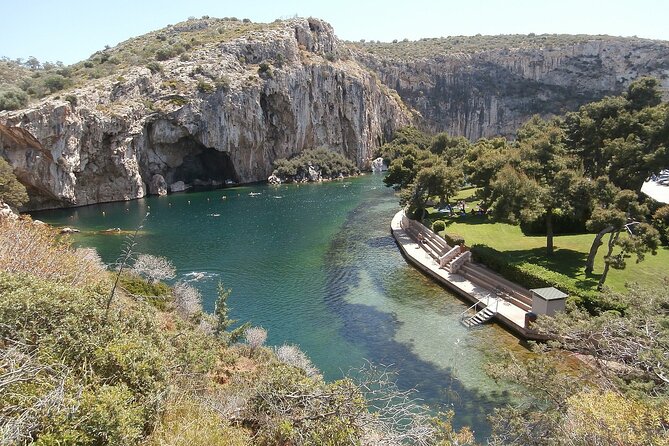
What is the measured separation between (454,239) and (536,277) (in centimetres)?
811

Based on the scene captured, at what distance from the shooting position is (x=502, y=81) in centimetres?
12112

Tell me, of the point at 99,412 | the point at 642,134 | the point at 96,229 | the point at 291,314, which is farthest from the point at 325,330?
the point at 96,229

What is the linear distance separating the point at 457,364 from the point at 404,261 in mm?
14319

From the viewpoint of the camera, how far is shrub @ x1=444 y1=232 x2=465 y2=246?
92.9ft

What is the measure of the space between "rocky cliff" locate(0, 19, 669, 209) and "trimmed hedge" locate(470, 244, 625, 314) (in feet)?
162

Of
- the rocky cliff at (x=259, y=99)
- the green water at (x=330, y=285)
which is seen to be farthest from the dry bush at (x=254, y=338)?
the rocky cliff at (x=259, y=99)

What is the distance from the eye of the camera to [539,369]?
10242 mm

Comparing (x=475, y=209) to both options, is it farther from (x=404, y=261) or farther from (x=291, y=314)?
(x=291, y=314)

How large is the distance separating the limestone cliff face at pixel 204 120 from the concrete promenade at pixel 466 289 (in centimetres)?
4275

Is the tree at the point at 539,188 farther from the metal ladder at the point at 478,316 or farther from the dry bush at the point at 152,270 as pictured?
the dry bush at the point at 152,270

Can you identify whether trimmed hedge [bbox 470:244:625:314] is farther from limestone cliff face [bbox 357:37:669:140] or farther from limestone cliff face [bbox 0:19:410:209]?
limestone cliff face [bbox 357:37:669:140]

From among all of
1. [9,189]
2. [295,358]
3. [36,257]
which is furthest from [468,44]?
[36,257]

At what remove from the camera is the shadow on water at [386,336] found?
46.9ft

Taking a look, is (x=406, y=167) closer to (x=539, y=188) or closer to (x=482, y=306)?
(x=539, y=188)
